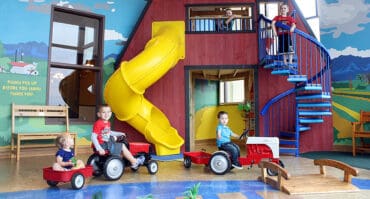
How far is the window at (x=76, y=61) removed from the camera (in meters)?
6.97

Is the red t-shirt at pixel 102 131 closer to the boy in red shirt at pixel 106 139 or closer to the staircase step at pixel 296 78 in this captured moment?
the boy in red shirt at pixel 106 139

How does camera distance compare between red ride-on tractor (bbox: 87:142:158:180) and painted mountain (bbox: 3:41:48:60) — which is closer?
red ride-on tractor (bbox: 87:142:158:180)

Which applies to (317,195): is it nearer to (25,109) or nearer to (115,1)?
(25,109)

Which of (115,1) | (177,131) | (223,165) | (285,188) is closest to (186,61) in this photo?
(177,131)

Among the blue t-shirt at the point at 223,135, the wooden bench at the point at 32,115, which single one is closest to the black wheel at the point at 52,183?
the blue t-shirt at the point at 223,135

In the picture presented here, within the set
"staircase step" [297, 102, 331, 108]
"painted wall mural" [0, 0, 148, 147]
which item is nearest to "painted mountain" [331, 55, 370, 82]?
"staircase step" [297, 102, 331, 108]

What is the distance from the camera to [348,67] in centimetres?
702

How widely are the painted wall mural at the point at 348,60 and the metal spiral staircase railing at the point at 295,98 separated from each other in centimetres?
55

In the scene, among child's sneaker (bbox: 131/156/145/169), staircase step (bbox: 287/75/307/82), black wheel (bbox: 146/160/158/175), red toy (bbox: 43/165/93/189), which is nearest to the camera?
red toy (bbox: 43/165/93/189)

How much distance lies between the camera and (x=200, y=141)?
9609 mm

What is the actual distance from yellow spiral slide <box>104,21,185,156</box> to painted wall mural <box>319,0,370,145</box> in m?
3.70

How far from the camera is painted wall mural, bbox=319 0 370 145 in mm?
6859

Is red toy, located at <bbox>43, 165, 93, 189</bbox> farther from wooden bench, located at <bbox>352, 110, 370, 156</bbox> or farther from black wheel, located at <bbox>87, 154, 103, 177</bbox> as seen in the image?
wooden bench, located at <bbox>352, 110, 370, 156</bbox>

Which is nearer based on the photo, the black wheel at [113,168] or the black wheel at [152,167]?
the black wheel at [113,168]
